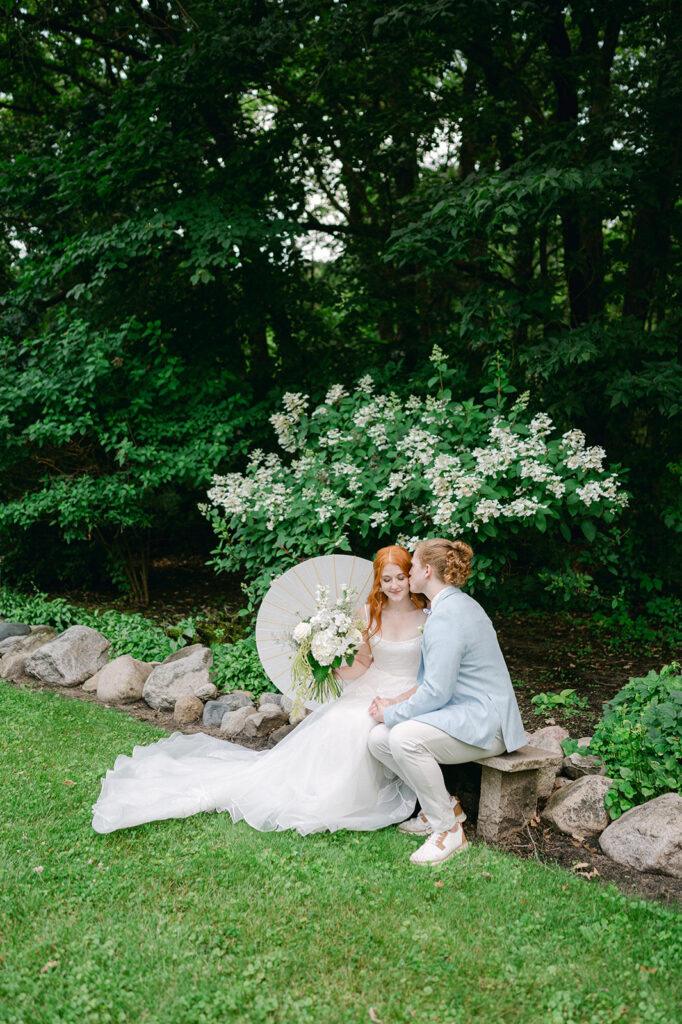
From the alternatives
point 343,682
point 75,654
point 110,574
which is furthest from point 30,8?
point 343,682

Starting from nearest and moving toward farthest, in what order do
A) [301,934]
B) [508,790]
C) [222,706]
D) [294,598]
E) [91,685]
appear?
[301,934]
[508,790]
[294,598]
[222,706]
[91,685]

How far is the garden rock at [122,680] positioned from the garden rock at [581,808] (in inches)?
130

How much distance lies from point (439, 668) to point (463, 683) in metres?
0.18

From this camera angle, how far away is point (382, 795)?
390cm

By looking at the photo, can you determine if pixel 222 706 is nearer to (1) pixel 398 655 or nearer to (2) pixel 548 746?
(1) pixel 398 655

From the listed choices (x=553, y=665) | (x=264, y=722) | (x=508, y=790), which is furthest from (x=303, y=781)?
(x=553, y=665)

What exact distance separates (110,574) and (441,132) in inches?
248

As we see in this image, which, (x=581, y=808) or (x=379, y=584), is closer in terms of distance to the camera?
(x=581, y=808)

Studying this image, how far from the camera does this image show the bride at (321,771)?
376 cm

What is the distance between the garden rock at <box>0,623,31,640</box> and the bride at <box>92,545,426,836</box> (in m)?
3.35

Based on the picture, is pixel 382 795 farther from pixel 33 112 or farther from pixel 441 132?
pixel 33 112

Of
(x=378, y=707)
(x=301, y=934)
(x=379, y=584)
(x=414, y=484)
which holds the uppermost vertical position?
(x=414, y=484)

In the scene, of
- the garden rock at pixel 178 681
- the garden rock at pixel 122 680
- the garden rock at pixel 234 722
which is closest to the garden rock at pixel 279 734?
the garden rock at pixel 234 722

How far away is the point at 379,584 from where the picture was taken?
412 centimetres
